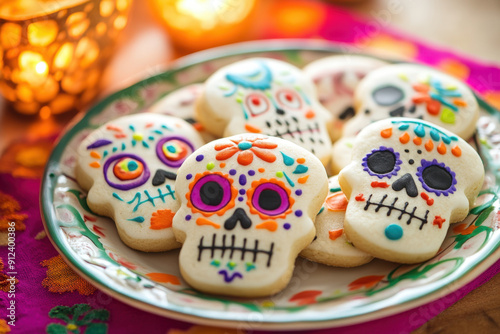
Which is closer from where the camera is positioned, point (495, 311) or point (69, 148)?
point (495, 311)

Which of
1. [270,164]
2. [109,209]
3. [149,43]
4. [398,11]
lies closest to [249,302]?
[270,164]

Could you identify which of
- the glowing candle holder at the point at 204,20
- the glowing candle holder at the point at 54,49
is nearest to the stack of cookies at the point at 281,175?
the glowing candle holder at the point at 54,49

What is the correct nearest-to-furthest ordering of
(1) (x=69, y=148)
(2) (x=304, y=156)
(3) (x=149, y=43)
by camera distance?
(2) (x=304, y=156) → (1) (x=69, y=148) → (3) (x=149, y=43)

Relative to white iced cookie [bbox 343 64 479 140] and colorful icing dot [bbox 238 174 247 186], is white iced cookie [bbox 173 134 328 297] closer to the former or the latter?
colorful icing dot [bbox 238 174 247 186]

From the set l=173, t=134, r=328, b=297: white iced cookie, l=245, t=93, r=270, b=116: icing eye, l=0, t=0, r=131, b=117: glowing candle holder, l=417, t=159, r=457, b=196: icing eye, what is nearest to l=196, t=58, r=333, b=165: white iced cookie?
l=245, t=93, r=270, b=116: icing eye

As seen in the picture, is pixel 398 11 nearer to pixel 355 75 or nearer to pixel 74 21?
pixel 355 75

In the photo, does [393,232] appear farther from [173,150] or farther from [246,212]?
Result: [173,150]
